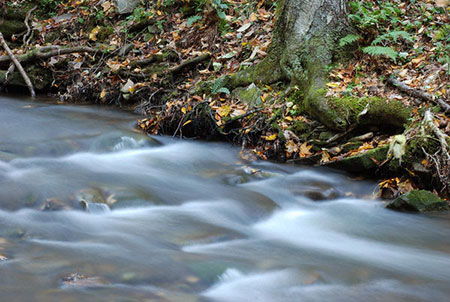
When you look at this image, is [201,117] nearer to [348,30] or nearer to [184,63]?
[184,63]

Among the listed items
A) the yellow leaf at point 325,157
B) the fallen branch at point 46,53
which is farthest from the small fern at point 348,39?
the fallen branch at point 46,53

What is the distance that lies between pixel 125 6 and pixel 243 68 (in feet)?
14.4

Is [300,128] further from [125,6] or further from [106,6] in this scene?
[106,6]

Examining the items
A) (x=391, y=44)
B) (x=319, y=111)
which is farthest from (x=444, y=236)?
(x=391, y=44)

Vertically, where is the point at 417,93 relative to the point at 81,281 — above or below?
above

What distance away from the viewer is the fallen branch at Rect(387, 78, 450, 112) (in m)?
5.35

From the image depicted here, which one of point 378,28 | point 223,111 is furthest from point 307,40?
point 223,111

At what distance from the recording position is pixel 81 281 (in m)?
2.93

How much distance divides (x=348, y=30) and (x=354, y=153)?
81.1 inches

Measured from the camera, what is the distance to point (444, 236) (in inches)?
171

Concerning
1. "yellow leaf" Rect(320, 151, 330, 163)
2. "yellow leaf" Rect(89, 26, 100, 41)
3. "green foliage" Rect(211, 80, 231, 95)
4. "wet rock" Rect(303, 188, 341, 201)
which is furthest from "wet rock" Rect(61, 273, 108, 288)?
"yellow leaf" Rect(89, 26, 100, 41)

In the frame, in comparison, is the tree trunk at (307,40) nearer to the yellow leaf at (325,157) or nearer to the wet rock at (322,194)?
the yellow leaf at (325,157)

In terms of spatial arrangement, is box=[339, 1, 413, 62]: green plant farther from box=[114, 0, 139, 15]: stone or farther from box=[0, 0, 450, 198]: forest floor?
box=[114, 0, 139, 15]: stone

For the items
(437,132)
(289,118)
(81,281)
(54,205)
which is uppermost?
(437,132)
